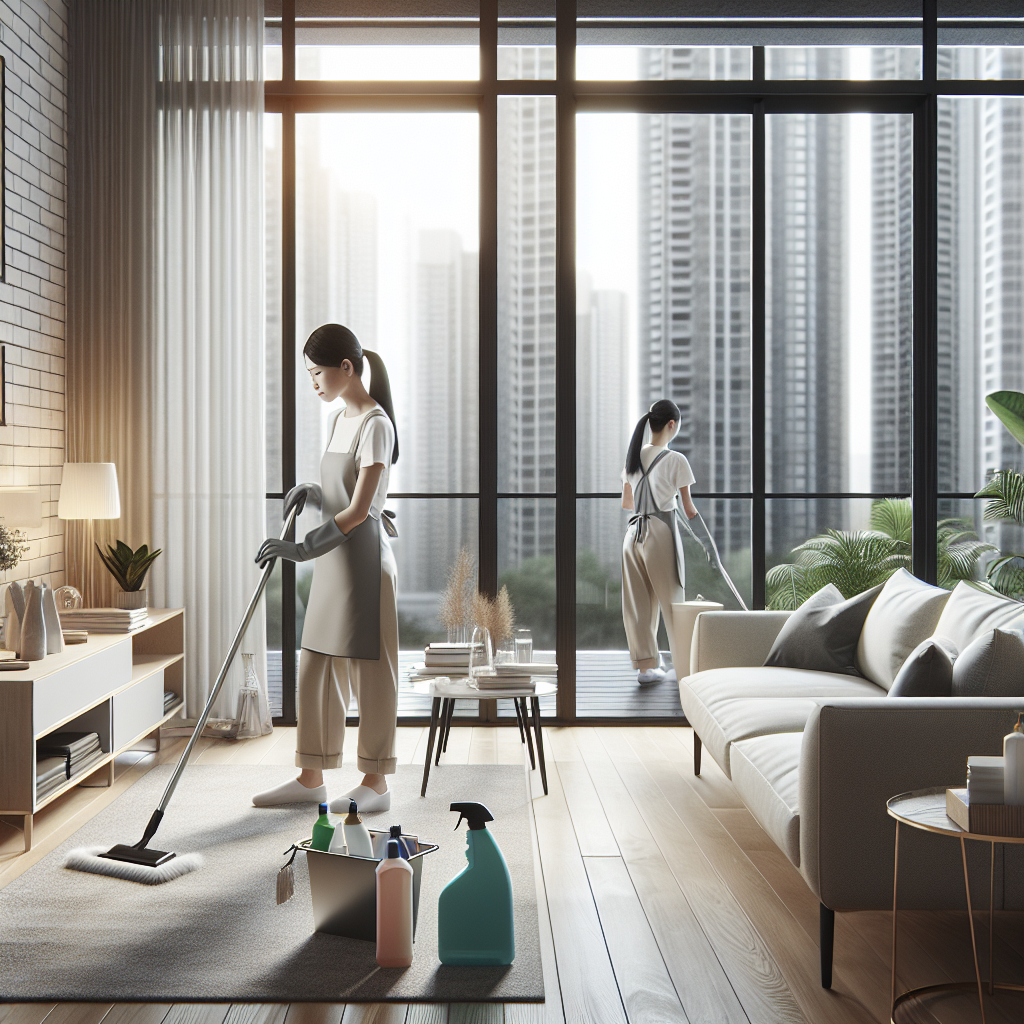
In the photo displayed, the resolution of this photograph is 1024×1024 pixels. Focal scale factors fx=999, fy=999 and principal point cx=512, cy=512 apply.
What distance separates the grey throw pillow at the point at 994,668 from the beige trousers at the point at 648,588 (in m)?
2.32

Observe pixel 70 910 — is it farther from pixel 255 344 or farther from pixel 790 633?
pixel 255 344

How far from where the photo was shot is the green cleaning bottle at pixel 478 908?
86.0 inches

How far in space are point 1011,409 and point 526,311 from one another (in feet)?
7.45

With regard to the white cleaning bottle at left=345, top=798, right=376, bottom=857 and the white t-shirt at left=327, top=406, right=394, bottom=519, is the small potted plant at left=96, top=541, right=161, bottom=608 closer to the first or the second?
the white t-shirt at left=327, top=406, right=394, bottom=519

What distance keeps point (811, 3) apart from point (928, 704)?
3.87 m

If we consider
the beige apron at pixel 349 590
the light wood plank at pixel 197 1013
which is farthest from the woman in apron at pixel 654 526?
the light wood plank at pixel 197 1013

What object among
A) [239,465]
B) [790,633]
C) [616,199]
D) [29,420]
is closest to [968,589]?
[790,633]

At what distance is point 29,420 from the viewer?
409cm

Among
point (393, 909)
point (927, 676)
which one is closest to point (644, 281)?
point (927, 676)

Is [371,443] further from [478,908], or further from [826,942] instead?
[826,942]

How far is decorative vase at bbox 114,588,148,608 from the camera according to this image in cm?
410

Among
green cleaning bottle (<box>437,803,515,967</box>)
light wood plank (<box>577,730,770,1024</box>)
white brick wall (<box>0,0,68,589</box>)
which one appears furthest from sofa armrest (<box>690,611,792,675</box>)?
white brick wall (<box>0,0,68,589</box>)

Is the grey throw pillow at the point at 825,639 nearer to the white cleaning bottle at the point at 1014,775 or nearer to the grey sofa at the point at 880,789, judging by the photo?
the grey sofa at the point at 880,789

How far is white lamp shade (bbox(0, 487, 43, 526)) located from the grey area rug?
105 cm
